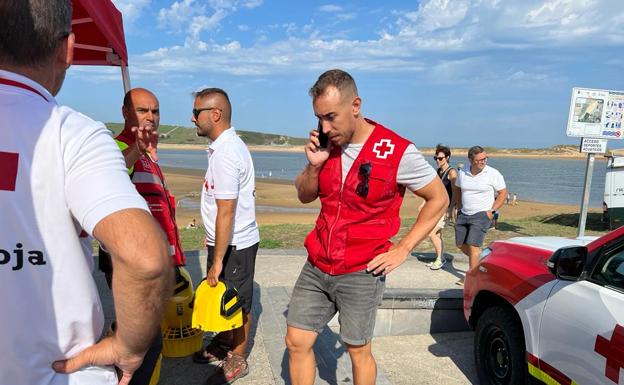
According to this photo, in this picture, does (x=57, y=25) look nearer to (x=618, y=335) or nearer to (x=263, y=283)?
(x=618, y=335)

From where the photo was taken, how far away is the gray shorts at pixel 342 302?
272 cm

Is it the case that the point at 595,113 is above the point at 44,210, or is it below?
above

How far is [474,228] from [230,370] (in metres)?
3.85

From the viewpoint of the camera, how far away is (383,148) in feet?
8.91

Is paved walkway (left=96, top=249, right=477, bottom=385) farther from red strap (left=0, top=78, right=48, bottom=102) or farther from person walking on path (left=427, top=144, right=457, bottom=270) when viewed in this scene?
red strap (left=0, top=78, right=48, bottom=102)

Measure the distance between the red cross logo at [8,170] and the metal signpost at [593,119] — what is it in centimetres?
754

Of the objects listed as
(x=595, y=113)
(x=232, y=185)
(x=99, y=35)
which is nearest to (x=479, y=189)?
(x=595, y=113)

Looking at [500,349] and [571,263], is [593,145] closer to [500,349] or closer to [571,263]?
[500,349]

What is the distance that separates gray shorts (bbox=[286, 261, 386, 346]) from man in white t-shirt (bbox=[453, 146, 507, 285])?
11.8ft

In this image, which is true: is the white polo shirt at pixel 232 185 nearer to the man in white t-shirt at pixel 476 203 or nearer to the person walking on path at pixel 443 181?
the man in white t-shirt at pixel 476 203

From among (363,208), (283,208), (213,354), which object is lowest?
(283,208)

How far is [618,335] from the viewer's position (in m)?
2.24

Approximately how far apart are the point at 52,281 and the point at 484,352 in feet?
11.0

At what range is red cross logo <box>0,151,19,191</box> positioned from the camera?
105 cm
